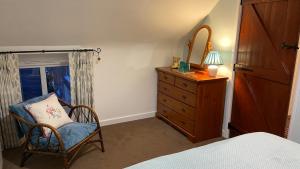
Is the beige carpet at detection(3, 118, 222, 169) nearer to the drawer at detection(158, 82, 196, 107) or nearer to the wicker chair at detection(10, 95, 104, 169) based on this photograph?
the wicker chair at detection(10, 95, 104, 169)

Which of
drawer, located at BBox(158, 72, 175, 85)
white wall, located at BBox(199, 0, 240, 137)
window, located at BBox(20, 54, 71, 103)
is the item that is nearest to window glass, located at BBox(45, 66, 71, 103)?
window, located at BBox(20, 54, 71, 103)

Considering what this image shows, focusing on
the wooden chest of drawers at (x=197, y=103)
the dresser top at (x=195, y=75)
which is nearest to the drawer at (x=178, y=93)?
the wooden chest of drawers at (x=197, y=103)

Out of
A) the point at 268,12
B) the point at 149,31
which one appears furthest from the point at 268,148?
the point at 149,31

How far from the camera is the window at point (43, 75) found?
10.1ft

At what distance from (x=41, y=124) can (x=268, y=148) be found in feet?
6.43

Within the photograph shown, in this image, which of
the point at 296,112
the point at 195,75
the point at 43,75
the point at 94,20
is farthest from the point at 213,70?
the point at 43,75

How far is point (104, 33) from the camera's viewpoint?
3.13 m

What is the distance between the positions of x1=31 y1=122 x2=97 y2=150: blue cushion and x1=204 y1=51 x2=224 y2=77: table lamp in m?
1.66

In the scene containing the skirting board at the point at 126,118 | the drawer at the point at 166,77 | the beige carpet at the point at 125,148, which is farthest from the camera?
the skirting board at the point at 126,118

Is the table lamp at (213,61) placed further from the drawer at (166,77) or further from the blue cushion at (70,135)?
the blue cushion at (70,135)

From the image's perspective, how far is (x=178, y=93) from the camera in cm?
333

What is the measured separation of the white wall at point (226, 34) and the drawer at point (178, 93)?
0.50m

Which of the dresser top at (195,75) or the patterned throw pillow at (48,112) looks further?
the dresser top at (195,75)

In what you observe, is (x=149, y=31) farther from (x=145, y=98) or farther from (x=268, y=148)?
(x=268, y=148)
